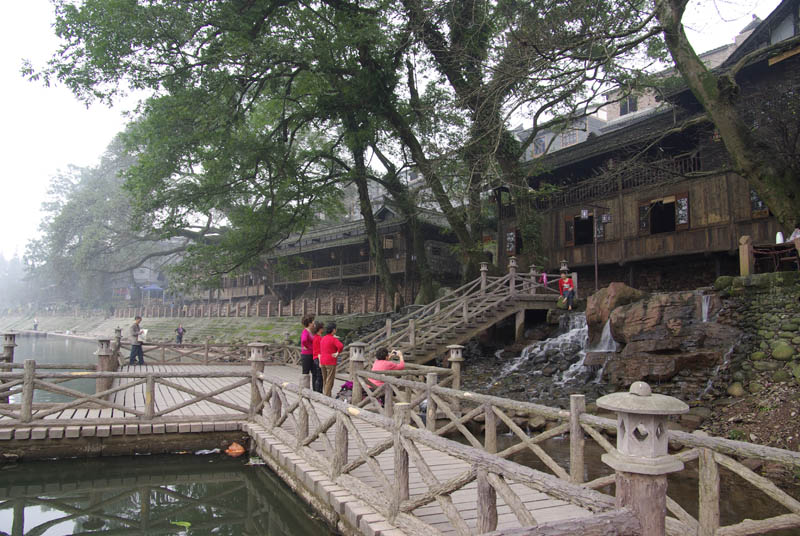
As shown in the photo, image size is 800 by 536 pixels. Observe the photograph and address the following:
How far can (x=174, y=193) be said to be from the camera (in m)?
20.0

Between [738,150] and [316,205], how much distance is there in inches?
771

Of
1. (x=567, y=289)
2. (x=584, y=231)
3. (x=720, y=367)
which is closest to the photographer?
(x=720, y=367)

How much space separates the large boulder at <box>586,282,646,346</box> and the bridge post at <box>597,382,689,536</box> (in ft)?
42.2

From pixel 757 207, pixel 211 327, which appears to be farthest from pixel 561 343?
pixel 211 327

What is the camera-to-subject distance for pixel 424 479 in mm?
4223

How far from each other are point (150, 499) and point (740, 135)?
42.8 feet

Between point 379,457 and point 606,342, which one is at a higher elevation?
point 606,342

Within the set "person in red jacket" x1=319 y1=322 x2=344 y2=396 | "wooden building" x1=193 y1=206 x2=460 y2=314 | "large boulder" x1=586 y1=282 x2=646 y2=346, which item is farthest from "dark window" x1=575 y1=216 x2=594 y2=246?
"person in red jacket" x1=319 y1=322 x2=344 y2=396

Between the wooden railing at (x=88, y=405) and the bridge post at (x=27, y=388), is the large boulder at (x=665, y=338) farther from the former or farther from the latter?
the bridge post at (x=27, y=388)

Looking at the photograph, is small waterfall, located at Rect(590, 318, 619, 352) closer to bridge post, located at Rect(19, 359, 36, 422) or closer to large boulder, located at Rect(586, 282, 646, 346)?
large boulder, located at Rect(586, 282, 646, 346)

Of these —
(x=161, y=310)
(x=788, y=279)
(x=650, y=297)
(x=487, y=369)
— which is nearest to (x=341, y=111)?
(x=487, y=369)

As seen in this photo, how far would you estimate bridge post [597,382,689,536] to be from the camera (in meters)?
2.68

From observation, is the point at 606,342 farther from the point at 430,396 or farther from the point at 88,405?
the point at 88,405

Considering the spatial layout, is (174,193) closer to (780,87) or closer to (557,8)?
(557,8)
